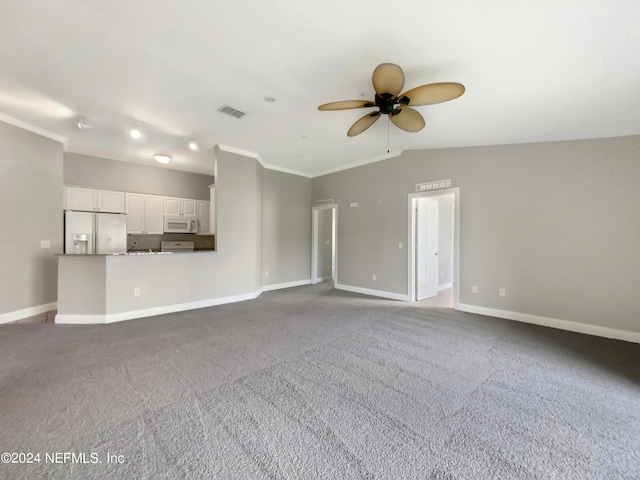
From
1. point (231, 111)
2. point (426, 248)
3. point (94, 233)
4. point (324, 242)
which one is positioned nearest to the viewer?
point (231, 111)

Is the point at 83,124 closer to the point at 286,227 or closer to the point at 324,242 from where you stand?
the point at 286,227

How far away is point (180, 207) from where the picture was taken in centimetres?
657

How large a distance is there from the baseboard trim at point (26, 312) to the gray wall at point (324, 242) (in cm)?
552

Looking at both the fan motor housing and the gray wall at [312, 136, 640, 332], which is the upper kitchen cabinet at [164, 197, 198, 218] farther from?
the fan motor housing

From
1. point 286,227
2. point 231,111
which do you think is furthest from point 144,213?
point 231,111

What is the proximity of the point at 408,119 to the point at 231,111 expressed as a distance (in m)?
2.29

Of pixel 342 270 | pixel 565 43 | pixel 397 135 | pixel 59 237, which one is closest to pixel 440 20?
pixel 565 43

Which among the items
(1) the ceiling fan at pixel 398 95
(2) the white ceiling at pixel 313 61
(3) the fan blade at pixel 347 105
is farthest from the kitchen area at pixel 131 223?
(1) the ceiling fan at pixel 398 95

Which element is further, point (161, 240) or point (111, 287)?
point (161, 240)

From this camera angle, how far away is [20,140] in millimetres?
4156

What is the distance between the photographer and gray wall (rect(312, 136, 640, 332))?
11.1ft

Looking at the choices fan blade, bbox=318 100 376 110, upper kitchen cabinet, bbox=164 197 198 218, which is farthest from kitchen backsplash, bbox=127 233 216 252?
fan blade, bbox=318 100 376 110

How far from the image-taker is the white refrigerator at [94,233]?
Result: 193 inches

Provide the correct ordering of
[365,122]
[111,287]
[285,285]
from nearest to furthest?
[365,122] < [111,287] < [285,285]
